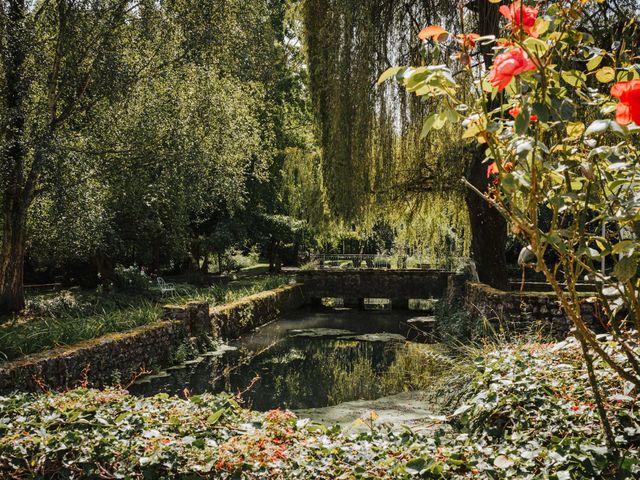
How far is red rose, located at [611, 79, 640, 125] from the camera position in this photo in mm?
1725

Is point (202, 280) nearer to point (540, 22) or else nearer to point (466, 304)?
point (466, 304)

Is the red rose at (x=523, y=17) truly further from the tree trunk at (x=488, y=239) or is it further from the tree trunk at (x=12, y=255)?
the tree trunk at (x=12, y=255)

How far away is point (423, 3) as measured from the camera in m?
9.60

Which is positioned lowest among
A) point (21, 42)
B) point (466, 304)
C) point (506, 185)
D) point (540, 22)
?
point (466, 304)

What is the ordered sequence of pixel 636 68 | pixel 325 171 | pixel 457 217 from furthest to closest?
1. pixel 457 217
2. pixel 325 171
3. pixel 636 68

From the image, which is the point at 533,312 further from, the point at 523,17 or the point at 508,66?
the point at 508,66

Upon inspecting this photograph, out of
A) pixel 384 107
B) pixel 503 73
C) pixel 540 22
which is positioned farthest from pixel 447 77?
pixel 384 107

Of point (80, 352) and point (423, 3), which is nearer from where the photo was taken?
point (80, 352)

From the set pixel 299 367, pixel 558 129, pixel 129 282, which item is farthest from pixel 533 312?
pixel 129 282

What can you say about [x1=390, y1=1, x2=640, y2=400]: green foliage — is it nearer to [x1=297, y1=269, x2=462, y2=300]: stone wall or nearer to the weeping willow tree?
the weeping willow tree

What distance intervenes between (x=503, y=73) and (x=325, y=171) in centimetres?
860

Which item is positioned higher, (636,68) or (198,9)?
(198,9)

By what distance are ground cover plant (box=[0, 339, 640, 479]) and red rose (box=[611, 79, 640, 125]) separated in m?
1.55

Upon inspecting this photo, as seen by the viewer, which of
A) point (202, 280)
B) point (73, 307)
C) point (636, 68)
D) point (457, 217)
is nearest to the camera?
point (636, 68)
